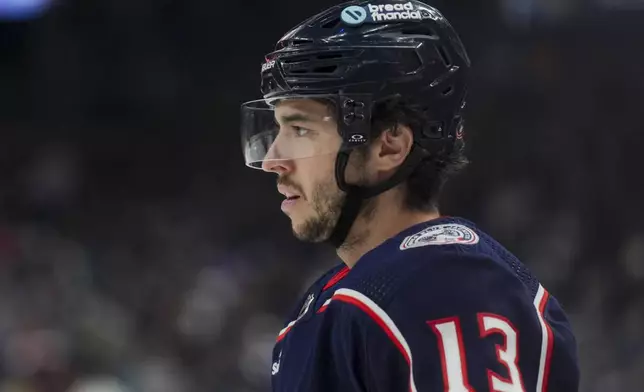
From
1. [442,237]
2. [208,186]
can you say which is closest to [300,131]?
[442,237]

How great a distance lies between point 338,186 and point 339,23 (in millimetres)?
187

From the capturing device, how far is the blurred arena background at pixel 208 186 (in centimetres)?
379

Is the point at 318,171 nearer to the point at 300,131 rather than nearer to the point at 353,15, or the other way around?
the point at 300,131

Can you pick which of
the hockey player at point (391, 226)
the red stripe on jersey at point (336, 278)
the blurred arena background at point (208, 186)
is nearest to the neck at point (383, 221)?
the hockey player at point (391, 226)

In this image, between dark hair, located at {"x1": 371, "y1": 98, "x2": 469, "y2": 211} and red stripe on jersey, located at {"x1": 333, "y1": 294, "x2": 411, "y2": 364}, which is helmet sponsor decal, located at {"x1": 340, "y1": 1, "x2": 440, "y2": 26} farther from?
red stripe on jersey, located at {"x1": 333, "y1": 294, "x2": 411, "y2": 364}

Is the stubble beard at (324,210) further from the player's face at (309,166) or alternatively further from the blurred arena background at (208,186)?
the blurred arena background at (208,186)

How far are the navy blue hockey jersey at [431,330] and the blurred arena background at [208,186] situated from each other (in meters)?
2.42

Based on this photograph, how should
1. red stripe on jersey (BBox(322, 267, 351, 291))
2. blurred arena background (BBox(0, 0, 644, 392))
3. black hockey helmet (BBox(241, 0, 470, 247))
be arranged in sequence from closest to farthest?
black hockey helmet (BBox(241, 0, 470, 247))
red stripe on jersey (BBox(322, 267, 351, 291))
blurred arena background (BBox(0, 0, 644, 392))

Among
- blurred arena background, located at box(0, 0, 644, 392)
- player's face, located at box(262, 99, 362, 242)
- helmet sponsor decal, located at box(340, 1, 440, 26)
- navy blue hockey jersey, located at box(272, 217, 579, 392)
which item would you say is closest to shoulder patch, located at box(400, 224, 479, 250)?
navy blue hockey jersey, located at box(272, 217, 579, 392)

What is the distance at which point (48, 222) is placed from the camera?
181 inches

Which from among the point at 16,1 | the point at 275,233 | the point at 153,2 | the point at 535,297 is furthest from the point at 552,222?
the point at 535,297

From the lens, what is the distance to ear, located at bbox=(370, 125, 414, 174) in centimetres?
108

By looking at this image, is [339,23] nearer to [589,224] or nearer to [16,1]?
[589,224]

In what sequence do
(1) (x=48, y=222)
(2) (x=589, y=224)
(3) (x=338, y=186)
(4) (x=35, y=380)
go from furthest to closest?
1. (1) (x=48, y=222)
2. (2) (x=589, y=224)
3. (4) (x=35, y=380)
4. (3) (x=338, y=186)
